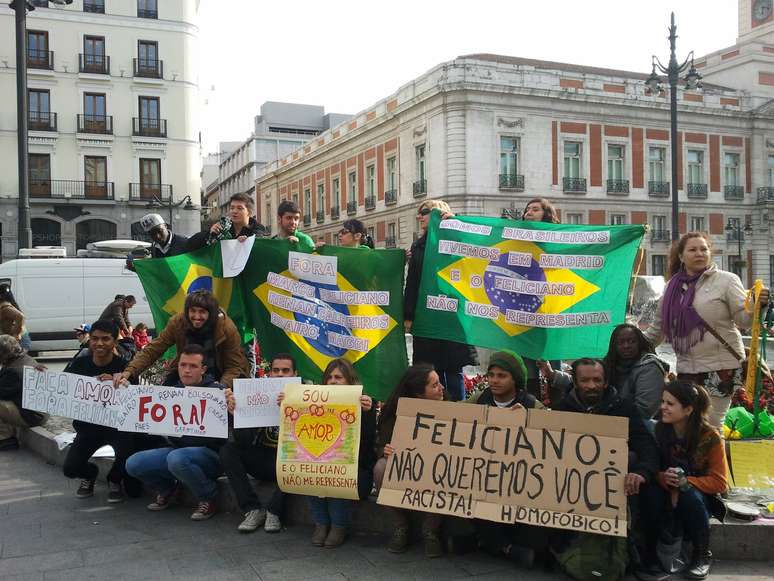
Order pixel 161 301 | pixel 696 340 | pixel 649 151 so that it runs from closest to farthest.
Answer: pixel 696 340
pixel 161 301
pixel 649 151

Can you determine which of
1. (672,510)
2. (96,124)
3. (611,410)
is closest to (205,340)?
(611,410)

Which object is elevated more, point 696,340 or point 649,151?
point 649,151

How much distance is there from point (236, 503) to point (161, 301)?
2287 millimetres

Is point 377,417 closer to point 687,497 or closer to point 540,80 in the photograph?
point 687,497

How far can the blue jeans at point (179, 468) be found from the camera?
521cm

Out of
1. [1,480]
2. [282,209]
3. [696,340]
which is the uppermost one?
[282,209]

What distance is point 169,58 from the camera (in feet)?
127

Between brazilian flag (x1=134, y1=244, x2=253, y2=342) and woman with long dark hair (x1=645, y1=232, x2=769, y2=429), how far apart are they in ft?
11.8

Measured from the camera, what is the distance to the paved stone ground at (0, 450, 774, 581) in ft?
14.1

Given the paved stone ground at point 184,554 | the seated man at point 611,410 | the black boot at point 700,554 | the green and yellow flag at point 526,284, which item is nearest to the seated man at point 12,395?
the paved stone ground at point 184,554

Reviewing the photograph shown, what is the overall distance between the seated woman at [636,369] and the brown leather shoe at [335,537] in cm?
205

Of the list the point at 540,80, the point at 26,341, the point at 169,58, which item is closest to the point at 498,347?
the point at 26,341

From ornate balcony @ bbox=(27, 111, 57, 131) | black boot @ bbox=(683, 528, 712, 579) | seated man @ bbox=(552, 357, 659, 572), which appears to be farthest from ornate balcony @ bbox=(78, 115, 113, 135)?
black boot @ bbox=(683, 528, 712, 579)

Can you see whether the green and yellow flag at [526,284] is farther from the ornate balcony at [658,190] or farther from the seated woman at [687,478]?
the ornate balcony at [658,190]
